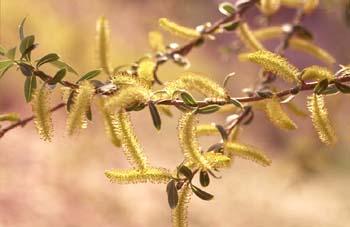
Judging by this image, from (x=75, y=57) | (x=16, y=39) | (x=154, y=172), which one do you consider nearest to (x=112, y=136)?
(x=154, y=172)

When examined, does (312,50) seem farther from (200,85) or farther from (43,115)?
(43,115)

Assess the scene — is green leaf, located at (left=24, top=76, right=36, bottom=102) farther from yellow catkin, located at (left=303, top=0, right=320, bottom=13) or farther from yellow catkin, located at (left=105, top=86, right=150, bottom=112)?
yellow catkin, located at (left=303, top=0, right=320, bottom=13)

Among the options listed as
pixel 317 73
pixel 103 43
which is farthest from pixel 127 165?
pixel 317 73

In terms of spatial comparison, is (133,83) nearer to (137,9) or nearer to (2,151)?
(2,151)

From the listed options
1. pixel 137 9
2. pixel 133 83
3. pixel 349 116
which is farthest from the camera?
pixel 137 9

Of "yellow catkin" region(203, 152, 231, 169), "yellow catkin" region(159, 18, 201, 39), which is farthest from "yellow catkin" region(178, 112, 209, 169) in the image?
"yellow catkin" region(159, 18, 201, 39)

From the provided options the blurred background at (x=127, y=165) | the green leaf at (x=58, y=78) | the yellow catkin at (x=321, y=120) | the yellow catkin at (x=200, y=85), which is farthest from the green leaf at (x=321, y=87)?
the blurred background at (x=127, y=165)

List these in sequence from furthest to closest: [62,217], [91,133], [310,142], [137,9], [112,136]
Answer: [137,9] < [91,133] < [62,217] < [310,142] < [112,136]
